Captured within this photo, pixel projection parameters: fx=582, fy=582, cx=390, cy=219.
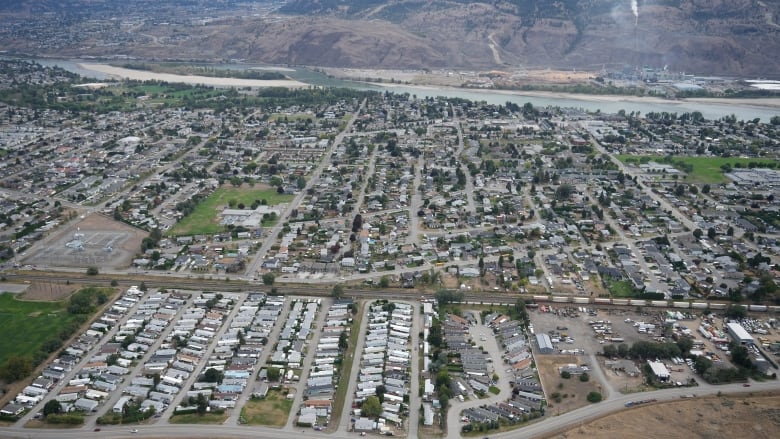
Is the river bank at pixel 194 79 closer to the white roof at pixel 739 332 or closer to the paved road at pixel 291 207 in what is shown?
the paved road at pixel 291 207

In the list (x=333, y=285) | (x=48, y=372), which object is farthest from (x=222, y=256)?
(x=48, y=372)

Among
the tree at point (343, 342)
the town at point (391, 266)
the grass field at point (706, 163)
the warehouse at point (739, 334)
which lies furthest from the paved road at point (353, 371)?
the grass field at point (706, 163)

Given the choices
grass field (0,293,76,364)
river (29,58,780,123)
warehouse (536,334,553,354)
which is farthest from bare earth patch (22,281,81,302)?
river (29,58,780,123)

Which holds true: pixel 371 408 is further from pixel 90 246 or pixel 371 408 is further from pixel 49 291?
pixel 90 246

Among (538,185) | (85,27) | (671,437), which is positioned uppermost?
(85,27)

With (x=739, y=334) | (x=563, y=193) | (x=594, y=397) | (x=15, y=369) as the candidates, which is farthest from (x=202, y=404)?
(x=563, y=193)

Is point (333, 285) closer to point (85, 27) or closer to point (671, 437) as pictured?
point (671, 437)

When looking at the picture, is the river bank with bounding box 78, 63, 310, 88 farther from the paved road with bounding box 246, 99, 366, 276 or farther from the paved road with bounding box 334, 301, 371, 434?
the paved road with bounding box 334, 301, 371, 434
